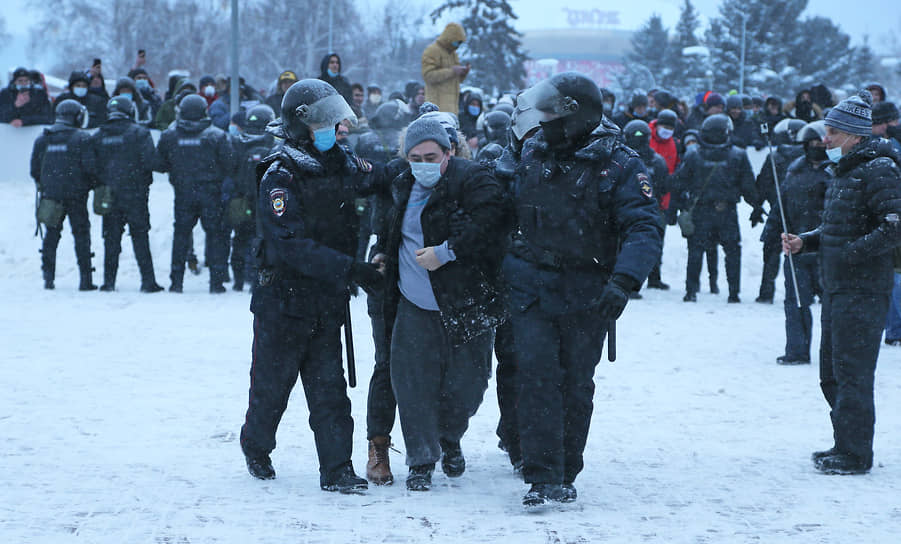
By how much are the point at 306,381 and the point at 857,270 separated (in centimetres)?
288

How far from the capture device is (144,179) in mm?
14250

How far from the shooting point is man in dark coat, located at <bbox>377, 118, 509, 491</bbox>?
5734 millimetres

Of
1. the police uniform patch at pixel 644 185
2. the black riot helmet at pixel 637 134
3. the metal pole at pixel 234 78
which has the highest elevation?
the metal pole at pixel 234 78

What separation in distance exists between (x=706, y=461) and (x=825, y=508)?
3.43 feet

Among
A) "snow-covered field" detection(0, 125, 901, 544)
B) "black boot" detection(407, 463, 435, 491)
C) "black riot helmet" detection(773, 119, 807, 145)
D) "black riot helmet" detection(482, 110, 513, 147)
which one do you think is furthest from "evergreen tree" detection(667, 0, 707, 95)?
"black boot" detection(407, 463, 435, 491)

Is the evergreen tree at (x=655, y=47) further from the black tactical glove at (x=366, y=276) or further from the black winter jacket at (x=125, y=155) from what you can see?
the black tactical glove at (x=366, y=276)

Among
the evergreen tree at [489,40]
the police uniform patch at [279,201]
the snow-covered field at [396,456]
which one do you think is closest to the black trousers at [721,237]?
the snow-covered field at [396,456]

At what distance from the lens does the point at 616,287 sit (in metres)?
5.15

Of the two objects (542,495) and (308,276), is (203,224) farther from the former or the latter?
(542,495)

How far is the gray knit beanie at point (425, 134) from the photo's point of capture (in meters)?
5.76

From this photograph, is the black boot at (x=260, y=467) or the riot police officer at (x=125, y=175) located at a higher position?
the riot police officer at (x=125, y=175)

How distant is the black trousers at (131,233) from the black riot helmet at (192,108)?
4.01ft

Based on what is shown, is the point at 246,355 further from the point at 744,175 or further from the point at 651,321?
the point at 744,175

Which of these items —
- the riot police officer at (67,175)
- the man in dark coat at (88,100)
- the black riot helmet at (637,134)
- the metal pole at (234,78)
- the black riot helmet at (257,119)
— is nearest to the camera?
the black riot helmet at (257,119)
